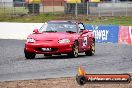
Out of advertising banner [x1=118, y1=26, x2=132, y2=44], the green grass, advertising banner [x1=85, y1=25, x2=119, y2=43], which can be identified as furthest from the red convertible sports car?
the green grass

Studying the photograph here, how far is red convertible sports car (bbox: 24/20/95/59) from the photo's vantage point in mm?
21591

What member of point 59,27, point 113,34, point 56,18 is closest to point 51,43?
point 59,27

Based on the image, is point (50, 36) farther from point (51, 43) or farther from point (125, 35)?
point (125, 35)

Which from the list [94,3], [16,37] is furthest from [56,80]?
[94,3]

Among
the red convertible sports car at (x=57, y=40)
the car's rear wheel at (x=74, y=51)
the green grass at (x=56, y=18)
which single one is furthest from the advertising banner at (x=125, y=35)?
the green grass at (x=56, y=18)

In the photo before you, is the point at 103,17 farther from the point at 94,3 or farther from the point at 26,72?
the point at 26,72

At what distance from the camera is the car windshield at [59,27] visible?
894 inches

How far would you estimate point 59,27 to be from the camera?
75.1ft

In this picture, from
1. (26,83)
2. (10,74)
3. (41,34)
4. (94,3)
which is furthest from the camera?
(94,3)

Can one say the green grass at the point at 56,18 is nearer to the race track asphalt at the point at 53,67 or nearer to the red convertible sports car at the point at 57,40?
the red convertible sports car at the point at 57,40

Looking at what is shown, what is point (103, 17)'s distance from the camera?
53562 mm

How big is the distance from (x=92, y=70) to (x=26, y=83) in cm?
405

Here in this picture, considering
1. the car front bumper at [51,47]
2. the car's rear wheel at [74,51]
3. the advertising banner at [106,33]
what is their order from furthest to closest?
the advertising banner at [106,33]
the car's rear wheel at [74,51]
the car front bumper at [51,47]

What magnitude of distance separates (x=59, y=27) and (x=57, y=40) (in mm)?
1338
